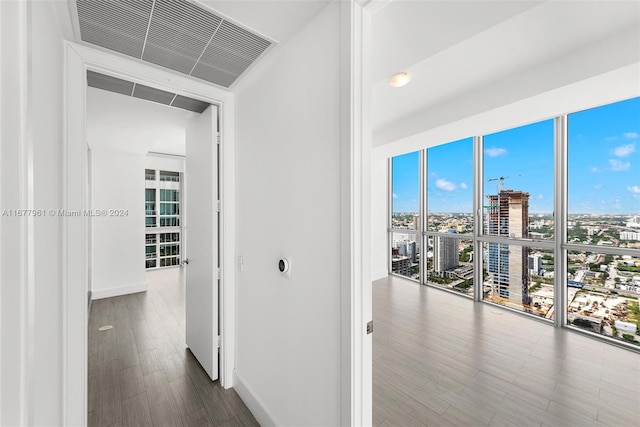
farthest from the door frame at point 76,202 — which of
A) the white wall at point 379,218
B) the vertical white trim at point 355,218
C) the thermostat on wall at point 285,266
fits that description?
the white wall at point 379,218

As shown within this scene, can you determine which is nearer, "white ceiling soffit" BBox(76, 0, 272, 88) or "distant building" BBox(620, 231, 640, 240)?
"white ceiling soffit" BBox(76, 0, 272, 88)

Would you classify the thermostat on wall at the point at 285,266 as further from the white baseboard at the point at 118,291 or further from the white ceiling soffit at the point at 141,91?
the white baseboard at the point at 118,291

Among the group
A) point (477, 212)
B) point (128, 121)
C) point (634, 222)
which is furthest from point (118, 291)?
point (634, 222)

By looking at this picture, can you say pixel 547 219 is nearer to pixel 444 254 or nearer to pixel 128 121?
pixel 444 254

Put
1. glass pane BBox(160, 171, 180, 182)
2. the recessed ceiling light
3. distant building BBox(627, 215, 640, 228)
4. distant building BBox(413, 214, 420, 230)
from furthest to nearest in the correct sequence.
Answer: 1. glass pane BBox(160, 171, 180, 182)
2. distant building BBox(413, 214, 420, 230)
3. distant building BBox(627, 215, 640, 228)
4. the recessed ceiling light

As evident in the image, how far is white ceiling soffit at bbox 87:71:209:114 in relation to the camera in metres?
1.97

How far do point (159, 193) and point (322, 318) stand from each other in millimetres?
6471

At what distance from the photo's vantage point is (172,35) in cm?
151

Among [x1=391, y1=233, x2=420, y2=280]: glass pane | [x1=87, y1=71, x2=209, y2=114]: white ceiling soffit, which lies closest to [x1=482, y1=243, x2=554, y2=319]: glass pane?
[x1=391, y1=233, x2=420, y2=280]: glass pane

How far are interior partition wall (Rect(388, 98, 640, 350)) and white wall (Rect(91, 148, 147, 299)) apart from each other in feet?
17.6

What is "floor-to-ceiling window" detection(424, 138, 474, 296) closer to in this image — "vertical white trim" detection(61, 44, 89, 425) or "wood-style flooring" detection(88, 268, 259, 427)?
"wood-style flooring" detection(88, 268, 259, 427)

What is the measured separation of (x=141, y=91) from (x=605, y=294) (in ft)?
17.2

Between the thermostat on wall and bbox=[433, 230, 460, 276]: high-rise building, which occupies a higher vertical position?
the thermostat on wall

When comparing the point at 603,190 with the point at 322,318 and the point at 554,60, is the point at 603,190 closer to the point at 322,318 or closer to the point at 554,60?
the point at 554,60
